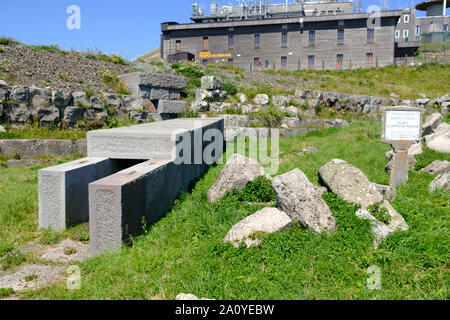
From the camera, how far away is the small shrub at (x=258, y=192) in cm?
638

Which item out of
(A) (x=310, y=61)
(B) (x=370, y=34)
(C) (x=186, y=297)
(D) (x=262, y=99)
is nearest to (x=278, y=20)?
(A) (x=310, y=61)

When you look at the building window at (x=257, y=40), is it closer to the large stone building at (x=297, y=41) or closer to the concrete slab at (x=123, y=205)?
the large stone building at (x=297, y=41)

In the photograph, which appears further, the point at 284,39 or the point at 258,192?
the point at 284,39

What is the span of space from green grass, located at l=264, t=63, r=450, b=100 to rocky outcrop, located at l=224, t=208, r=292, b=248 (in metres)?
15.7

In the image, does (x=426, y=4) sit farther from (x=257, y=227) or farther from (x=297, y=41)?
(x=257, y=227)

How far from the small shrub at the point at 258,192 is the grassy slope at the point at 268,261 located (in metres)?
0.40

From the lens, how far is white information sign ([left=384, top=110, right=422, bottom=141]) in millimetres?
7457

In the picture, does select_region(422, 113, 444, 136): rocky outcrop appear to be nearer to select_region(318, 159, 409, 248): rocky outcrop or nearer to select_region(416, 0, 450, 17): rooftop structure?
select_region(318, 159, 409, 248): rocky outcrop

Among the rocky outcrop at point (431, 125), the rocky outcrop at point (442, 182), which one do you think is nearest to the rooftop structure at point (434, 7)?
the rocky outcrop at point (431, 125)

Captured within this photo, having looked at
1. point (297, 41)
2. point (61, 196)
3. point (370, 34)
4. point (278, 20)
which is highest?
point (278, 20)

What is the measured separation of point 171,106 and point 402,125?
28.1ft

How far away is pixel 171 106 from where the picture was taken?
13969 millimetres

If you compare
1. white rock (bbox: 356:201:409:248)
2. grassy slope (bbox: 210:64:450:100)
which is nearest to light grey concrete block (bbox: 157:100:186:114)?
grassy slope (bbox: 210:64:450:100)

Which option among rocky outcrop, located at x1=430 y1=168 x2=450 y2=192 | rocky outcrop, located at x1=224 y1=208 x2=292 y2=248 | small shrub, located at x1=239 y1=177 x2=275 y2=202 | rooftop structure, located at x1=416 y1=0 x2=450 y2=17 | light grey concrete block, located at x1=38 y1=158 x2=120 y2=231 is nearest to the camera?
rocky outcrop, located at x1=224 y1=208 x2=292 y2=248
